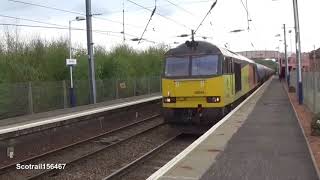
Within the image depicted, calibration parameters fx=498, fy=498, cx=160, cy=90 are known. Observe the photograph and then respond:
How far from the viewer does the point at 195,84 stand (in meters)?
17.6

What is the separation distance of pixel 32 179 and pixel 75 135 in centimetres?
645

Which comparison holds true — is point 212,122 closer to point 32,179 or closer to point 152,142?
point 152,142

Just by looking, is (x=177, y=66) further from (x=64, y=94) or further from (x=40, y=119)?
(x=64, y=94)

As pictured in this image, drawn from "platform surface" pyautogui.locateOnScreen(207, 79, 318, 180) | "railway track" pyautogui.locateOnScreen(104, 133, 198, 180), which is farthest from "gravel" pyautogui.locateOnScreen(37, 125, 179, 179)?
"platform surface" pyautogui.locateOnScreen(207, 79, 318, 180)

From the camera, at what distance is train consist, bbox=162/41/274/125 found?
17484 mm

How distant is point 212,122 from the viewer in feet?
57.9

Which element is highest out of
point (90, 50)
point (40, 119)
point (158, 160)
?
point (90, 50)

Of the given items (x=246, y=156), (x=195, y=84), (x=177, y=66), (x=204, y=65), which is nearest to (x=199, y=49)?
(x=204, y=65)

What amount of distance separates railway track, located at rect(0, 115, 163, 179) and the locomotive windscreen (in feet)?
9.73

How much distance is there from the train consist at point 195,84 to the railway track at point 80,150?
2285 millimetres

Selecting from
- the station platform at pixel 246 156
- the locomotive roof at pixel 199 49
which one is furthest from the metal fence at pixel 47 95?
the station platform at pixel 246 156

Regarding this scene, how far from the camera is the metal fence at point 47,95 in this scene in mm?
24047

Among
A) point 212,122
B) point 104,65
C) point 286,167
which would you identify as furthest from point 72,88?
point 286,167

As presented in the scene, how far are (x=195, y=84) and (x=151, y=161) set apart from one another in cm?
443
